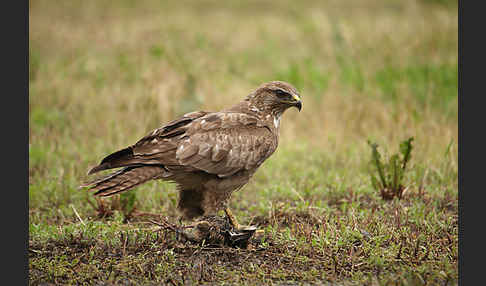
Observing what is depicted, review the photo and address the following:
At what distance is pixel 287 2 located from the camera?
54.2ft

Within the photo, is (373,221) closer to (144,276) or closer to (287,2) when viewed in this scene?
(144,276)

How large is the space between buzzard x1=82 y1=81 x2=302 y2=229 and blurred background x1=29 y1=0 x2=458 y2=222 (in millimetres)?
1082

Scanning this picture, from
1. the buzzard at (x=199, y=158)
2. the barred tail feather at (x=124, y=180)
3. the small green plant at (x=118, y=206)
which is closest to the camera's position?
the barred tail feather at (x=124, y=180)

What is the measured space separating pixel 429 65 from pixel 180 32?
5.43 m

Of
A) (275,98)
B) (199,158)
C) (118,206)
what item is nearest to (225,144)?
(199,158)

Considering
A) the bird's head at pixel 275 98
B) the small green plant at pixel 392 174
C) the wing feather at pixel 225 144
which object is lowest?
the small green plant at pixel 392 174

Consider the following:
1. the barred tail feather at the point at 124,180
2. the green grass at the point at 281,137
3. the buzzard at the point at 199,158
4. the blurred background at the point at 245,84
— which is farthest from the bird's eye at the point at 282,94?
A: the barred tail feather at the point at 124,180

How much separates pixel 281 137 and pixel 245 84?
215cm

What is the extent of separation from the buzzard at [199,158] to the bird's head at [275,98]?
9.6 inches

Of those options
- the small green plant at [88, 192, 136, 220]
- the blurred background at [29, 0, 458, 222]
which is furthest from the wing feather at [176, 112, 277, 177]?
the blurred background at [29, 0, 458, 222]

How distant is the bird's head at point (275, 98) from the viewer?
196 inches

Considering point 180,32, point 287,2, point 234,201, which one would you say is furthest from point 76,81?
point 287,2

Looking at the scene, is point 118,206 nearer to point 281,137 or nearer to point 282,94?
point 282,94

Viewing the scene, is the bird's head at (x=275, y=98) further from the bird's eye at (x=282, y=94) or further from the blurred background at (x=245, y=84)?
the blurred background at (x=245, y=84)
